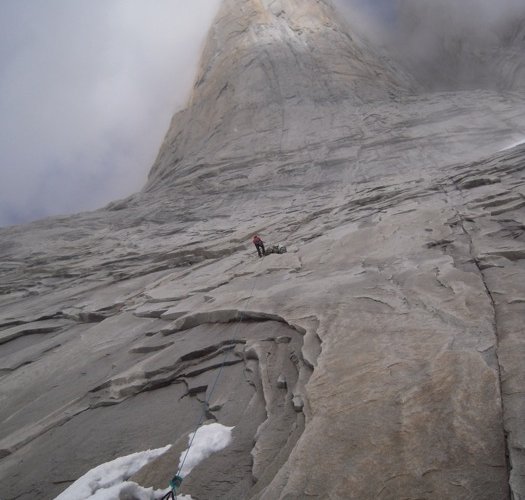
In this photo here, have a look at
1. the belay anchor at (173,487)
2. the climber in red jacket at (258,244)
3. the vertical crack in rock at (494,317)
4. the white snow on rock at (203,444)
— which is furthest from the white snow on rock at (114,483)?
the climber in red jacket at (258,244)

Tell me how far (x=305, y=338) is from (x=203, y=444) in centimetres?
234

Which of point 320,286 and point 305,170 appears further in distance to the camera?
point 305,170

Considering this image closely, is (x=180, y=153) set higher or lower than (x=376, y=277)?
higher

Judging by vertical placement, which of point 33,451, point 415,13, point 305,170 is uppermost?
point 415,13

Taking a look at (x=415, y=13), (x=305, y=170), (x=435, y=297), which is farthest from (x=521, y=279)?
(x=415, y=13)

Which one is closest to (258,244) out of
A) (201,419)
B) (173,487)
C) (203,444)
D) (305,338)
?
(305,338)

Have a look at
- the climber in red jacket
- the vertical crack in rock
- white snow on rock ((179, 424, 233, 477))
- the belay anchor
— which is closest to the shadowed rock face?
the vertical crack in rock

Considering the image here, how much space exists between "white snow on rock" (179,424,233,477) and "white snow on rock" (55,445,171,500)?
15.7 inches

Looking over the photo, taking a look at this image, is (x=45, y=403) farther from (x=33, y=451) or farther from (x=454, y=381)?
(x=454, y=381)

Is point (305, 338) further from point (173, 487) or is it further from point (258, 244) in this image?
point (258, 244)

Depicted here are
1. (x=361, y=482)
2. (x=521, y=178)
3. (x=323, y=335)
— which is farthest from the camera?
(x=521, y=178)

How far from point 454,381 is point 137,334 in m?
8.53

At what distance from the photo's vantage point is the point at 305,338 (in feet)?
21.5

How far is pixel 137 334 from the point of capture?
10688mm
